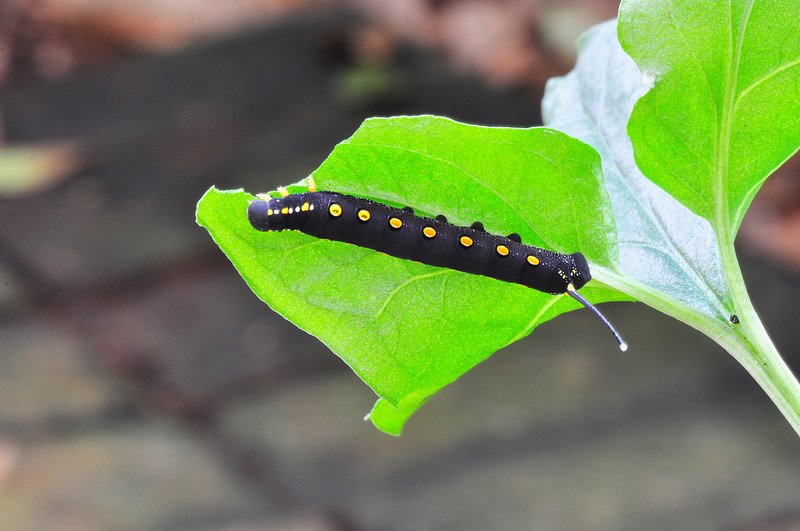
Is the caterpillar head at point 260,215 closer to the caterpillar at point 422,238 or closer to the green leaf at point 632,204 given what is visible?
the caterpillar at point 422,238

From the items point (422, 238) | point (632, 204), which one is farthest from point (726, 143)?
point (422, 238)

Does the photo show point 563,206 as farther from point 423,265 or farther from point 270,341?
point 270,341

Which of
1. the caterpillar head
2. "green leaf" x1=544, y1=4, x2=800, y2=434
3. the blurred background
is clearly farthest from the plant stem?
the blurred background

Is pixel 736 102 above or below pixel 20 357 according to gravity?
below

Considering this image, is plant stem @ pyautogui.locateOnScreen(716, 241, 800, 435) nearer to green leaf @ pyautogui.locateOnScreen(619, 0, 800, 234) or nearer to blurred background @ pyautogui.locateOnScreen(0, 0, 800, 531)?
green leaf @ pyautogui.locateOnScreen(619, 0, 800, 234)

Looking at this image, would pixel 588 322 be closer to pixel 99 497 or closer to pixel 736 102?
pixel 99 497

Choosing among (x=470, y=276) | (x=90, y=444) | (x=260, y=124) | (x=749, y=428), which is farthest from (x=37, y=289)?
(x=470, y=276)
